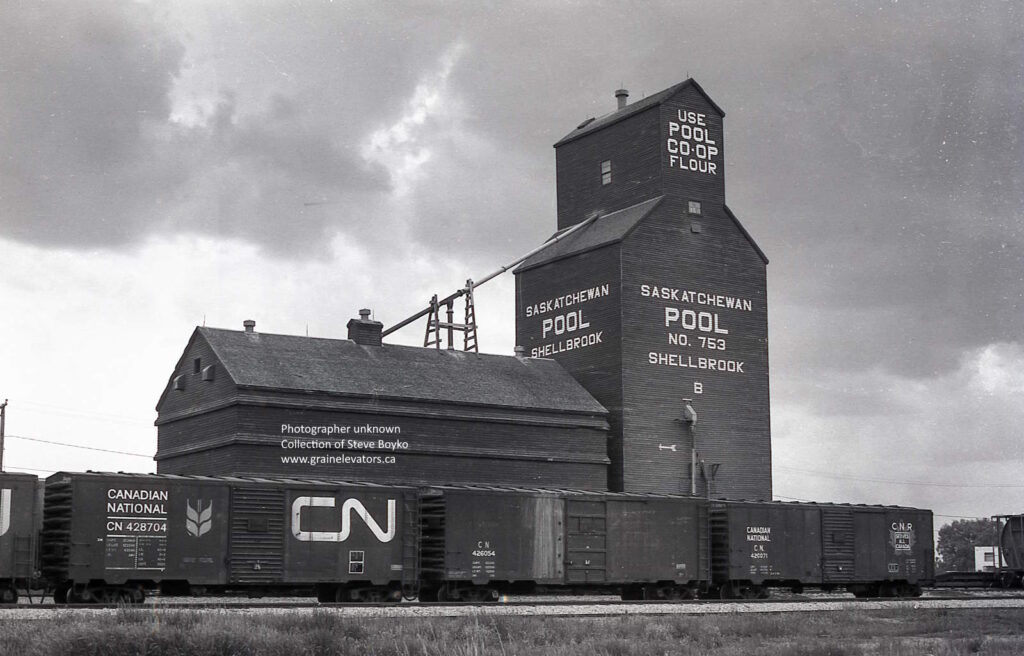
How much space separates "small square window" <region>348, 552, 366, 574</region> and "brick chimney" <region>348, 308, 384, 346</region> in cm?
1953

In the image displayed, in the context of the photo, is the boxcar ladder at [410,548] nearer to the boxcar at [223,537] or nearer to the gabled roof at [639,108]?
the boxcar at [223,537]

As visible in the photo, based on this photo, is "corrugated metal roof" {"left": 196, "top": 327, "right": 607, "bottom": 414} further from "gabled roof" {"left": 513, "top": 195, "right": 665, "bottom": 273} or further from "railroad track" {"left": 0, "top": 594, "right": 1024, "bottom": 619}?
"railroad track" {"left": 0, "top": 594, "right": 1024, "bottom": 619}

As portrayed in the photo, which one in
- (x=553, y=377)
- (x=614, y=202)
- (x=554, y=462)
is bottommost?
(x=554, y=462)

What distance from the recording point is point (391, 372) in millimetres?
47438

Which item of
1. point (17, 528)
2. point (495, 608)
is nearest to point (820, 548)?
point (495, 608)

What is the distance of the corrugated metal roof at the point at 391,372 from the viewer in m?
44.6

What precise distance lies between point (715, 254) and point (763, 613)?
28.2m

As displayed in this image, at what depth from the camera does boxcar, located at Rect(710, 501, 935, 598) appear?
36500mm

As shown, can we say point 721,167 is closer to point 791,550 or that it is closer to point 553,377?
point 553,377

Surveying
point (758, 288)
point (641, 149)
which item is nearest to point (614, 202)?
point (641, 149)

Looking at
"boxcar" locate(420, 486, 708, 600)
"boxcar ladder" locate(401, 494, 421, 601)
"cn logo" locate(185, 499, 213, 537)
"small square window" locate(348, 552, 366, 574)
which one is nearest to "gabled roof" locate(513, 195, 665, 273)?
"boxcar" locate(420, 486, 708, 600)

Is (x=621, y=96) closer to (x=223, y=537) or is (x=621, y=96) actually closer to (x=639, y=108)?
(x=639, y=108)

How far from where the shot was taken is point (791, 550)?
123ft

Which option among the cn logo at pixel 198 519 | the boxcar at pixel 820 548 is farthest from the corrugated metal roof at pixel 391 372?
the cn logo at pixel 198 519
